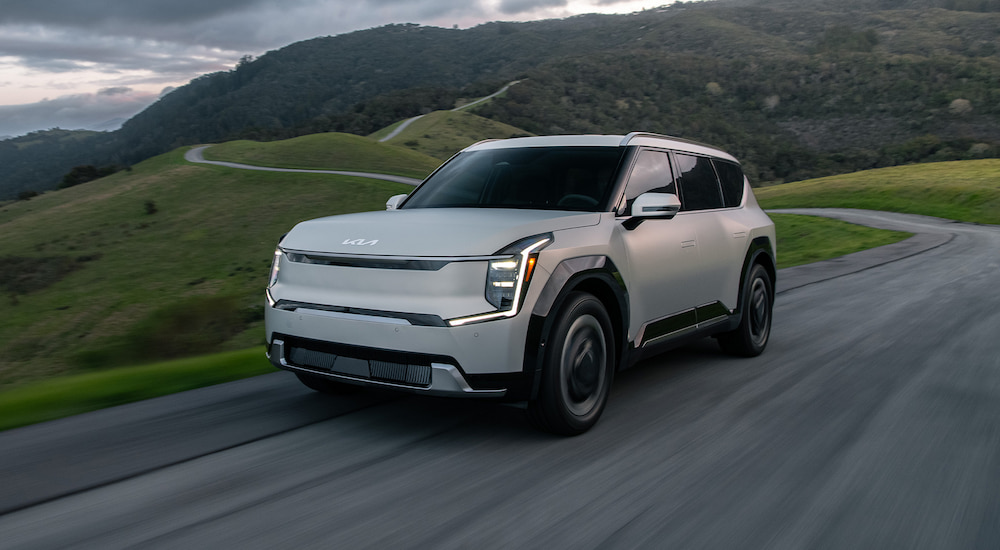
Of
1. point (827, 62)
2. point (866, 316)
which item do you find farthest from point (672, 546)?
point (827, 62)

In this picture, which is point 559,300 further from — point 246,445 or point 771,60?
point 771,60

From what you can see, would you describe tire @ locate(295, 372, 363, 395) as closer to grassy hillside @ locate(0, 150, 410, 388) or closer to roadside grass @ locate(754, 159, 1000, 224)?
grassy hillside @ locate(0, 150, 410, 388)

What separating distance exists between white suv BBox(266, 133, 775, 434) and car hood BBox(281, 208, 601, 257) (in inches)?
0.5

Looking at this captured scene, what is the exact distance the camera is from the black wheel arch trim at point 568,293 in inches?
162

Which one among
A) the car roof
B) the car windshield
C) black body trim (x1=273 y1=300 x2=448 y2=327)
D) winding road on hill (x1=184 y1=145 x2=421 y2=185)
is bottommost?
winding road on hill (x1=184 y1=145 x2=421 y2=185)

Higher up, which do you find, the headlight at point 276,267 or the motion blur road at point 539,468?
the headlight at point 276,267

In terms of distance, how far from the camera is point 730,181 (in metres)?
6.84

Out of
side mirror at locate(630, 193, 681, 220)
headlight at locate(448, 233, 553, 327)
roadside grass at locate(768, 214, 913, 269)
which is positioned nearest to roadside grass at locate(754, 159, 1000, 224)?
roadside grass at locate(768, 214, 913, 269)

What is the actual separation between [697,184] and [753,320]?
1437mm

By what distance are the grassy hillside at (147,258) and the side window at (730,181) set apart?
6.02 m

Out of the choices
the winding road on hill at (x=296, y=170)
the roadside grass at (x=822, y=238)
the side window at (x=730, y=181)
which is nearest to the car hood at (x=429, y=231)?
the side window at (x=730, y=181)

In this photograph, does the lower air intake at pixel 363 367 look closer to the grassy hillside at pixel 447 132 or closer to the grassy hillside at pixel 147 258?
the grassy hillside at pixel 147 258

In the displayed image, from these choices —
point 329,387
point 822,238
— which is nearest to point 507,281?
point 329,387

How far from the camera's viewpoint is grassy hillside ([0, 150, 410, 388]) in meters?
10.6
